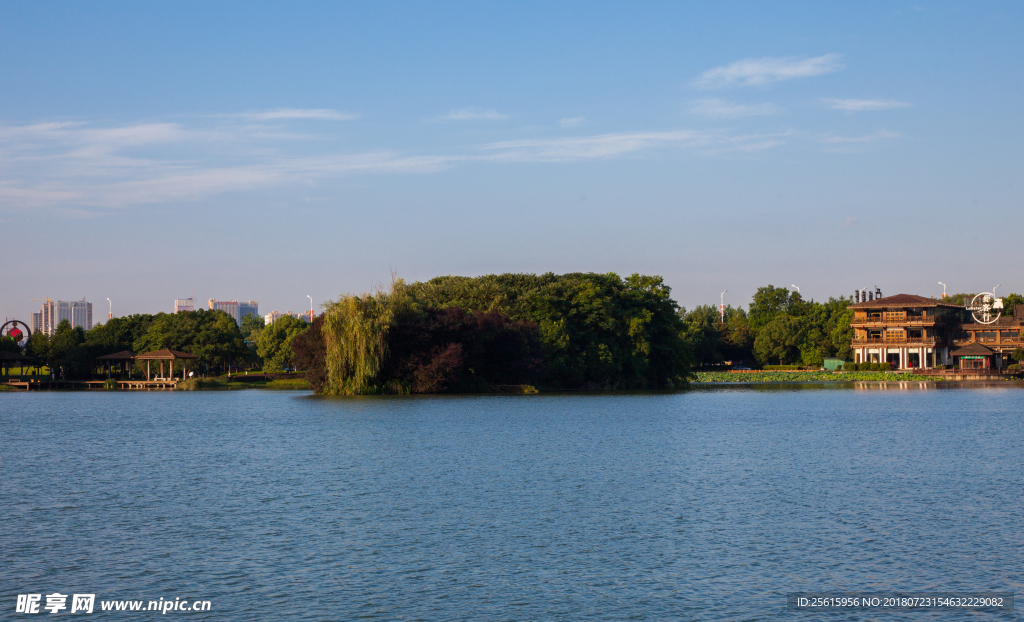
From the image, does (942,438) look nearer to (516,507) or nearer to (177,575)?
(516,507)

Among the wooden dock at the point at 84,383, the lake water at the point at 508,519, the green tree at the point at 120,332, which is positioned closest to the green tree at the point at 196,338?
the green tree at the point at 120,332

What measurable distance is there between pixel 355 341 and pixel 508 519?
40171 millimetres

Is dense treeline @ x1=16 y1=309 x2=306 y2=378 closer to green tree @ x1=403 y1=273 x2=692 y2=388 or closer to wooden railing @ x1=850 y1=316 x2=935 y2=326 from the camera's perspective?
green tree @ x1=403 y1=273 x2=692 y2=388

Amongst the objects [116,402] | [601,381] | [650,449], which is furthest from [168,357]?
[650,449]

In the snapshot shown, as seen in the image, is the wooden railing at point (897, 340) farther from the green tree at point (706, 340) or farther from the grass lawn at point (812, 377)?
the green tree at point (706, 340)

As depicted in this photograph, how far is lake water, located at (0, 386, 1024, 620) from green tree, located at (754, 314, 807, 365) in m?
84.6

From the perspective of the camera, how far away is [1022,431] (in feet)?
112

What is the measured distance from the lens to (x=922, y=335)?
342 feet

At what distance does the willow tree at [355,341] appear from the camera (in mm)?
55781

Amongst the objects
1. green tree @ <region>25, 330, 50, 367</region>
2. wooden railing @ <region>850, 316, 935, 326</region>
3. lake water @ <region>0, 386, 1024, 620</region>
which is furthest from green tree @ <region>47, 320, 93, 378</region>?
wooden railing @ <region>850, 316, 935, 326</region>

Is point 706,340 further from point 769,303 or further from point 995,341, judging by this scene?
point 995,341

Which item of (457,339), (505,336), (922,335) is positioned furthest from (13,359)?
(922,335)

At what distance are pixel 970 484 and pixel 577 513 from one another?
9589 mm

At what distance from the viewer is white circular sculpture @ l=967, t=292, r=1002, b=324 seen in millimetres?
109812
